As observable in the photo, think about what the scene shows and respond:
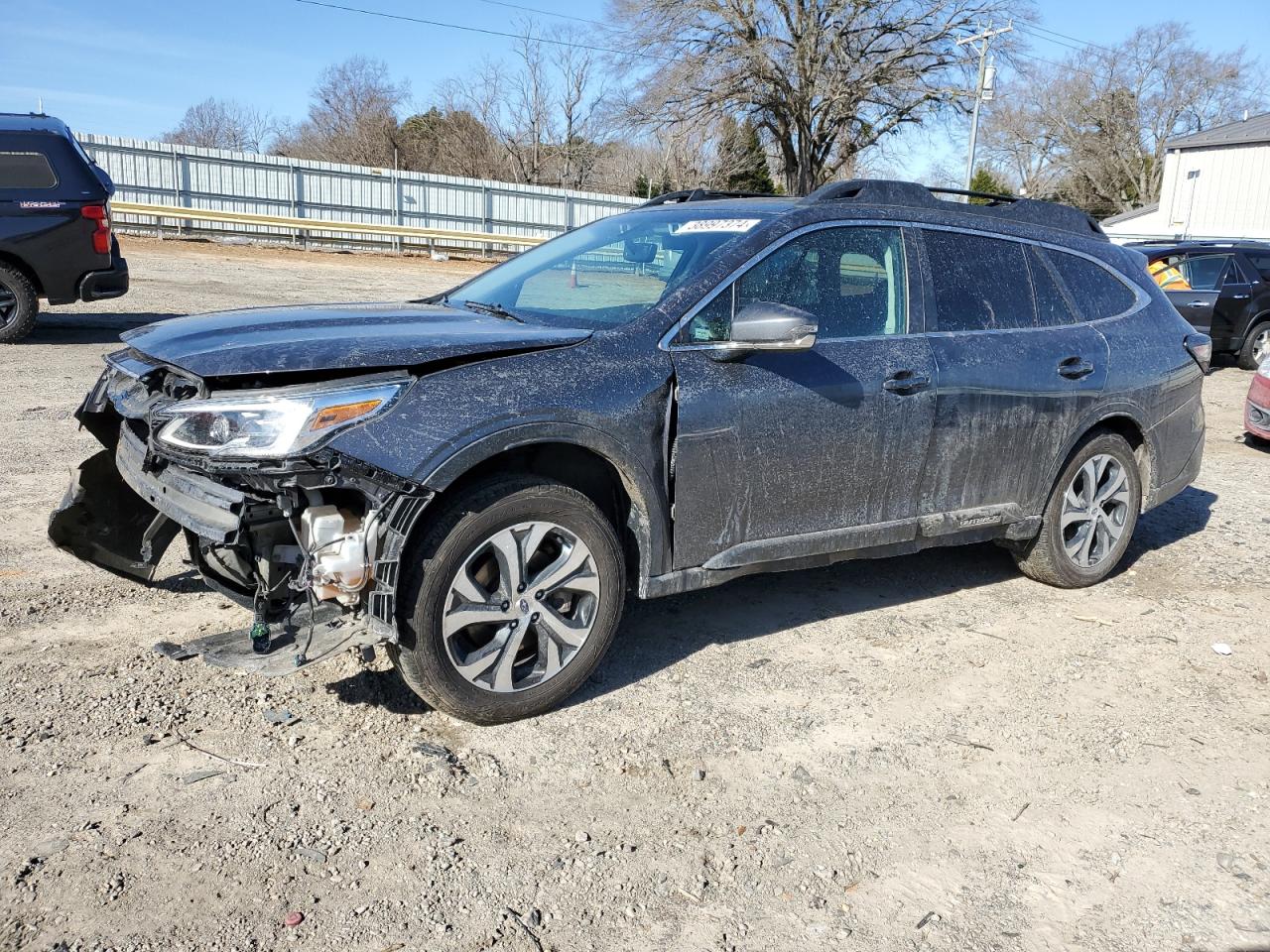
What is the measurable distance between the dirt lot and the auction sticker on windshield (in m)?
1.67

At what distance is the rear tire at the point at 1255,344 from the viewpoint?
47.7 feet

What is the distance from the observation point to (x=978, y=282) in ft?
16.1

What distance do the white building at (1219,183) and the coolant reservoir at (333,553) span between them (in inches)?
1746

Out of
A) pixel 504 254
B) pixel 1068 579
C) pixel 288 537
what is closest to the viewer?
pixel 288 537

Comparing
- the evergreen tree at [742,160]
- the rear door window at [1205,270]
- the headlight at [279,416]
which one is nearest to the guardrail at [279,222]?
the evergreen tree at [742,160]

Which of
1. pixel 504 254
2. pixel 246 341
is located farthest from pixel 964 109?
pixel 246 341

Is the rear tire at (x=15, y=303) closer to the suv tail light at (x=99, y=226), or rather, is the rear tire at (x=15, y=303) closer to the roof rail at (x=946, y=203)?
the suv tail light at (x=99, y=226)

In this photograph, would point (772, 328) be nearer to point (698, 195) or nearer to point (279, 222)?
point (698, 195)

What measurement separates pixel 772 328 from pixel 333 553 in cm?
165

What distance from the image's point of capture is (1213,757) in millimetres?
3857

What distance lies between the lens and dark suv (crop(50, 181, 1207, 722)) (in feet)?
11.0

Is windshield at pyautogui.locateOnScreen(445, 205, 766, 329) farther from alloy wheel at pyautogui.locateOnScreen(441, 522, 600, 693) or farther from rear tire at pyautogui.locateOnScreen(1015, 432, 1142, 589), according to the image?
rear tire at pyautogui.locateOnScreen(1015, 432, 1142, 589)

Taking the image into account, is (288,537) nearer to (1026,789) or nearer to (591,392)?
(591,392)

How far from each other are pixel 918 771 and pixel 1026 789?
1.12ft
